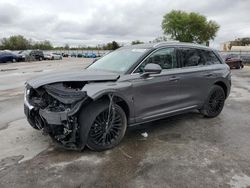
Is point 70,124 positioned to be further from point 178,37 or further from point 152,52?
point 178,37

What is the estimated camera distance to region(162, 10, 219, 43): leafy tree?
216 feet

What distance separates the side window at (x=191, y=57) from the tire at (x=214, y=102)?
0.73 meters

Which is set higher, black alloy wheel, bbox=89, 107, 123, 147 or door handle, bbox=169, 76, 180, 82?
door handle, bbox=169, 76, 180, 82

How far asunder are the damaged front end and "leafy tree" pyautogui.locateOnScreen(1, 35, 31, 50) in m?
78.8

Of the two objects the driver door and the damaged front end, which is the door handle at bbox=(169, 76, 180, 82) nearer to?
the driver door

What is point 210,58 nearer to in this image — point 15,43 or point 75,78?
point 75,78

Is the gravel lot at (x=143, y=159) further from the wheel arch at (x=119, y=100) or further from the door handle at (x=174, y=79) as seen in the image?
the door handle at (x=174, y=79)

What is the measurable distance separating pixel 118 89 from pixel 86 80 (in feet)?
1.72

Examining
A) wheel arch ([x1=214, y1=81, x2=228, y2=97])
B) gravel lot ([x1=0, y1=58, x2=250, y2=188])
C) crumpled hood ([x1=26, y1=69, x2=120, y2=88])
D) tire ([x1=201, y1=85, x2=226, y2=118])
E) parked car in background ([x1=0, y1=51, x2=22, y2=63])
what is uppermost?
parked car in background ([x1=0, y1=51, x2=22, y2=63])

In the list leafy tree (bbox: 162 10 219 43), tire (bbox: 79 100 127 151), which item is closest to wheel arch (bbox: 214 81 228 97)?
tire (bbox: 79 100 127 151)

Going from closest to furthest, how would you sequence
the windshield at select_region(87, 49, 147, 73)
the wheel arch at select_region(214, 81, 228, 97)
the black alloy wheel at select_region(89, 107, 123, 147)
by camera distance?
the black alloy wheel at select_region(89, 107, 123, 147)
the windshield at select_region(87, 49, 147, 73)
the wheel arch at select_region(214, 81, 228, 97)

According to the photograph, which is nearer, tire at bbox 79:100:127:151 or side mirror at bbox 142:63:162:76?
tire at bbox 79:100:127:151

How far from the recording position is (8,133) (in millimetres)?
5480

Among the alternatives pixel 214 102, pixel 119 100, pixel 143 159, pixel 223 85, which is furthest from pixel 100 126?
pixel 223 85
